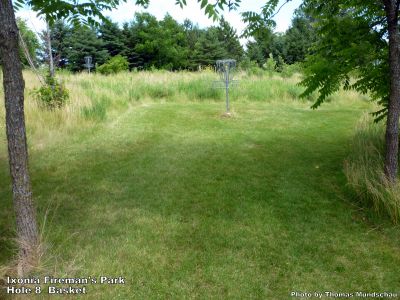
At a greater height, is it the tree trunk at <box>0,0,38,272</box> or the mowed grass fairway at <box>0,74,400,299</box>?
the tree trunk at <box>0,0,38,272</box>

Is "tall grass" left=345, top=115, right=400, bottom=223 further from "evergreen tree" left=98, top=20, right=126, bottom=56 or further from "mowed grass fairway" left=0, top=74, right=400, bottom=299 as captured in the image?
"evergreen tree" left=98, top=20, right=126, bottom=56

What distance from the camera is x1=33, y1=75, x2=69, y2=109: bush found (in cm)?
868

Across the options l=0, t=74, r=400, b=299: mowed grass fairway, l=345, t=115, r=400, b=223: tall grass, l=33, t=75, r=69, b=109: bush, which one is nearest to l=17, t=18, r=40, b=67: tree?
l=33, t=75, r=69, b=109: bush

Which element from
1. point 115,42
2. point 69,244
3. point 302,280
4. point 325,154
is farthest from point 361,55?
point 115,42

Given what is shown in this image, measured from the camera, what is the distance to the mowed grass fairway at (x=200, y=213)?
9.65 ft

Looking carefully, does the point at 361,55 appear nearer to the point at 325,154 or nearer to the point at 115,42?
the point at 325,154

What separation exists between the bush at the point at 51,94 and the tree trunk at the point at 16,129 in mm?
6321

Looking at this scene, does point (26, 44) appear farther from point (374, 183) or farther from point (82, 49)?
point (82, 49)

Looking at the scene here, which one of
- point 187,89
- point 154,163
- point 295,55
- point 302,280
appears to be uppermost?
point 295,55

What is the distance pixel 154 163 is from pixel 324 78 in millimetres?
2941

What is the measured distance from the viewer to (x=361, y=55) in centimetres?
435

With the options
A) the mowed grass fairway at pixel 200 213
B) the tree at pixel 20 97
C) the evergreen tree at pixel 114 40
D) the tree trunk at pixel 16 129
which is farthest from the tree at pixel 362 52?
the evergreen tree at pixel 114 40

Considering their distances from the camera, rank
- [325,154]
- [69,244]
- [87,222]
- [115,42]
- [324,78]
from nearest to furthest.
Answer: [69,244] → [87,222] → [324,78] → [325,154] → [115,42]

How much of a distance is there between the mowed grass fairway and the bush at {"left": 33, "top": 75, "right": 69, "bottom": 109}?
42cm
